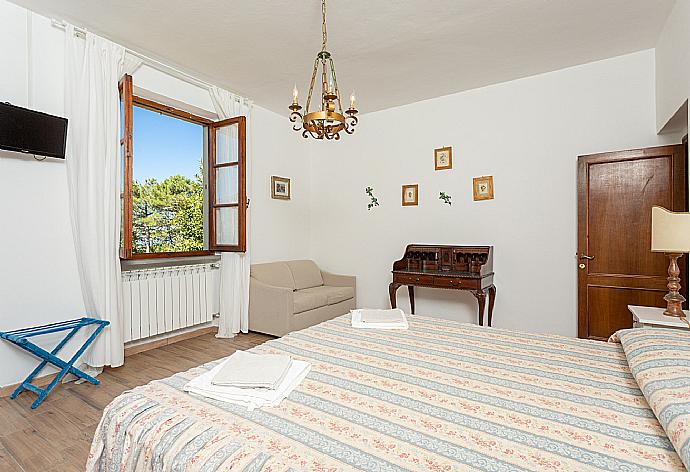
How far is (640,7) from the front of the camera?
2.69 m

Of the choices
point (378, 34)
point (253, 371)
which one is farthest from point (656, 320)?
point (378, 34)

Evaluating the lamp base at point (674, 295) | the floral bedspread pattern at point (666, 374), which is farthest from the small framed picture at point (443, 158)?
the floral bedspread pattern at point (666, 374)

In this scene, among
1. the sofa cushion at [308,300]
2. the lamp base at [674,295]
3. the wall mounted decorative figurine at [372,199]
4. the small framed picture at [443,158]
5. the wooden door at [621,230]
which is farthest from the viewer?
the wall mounted decorative figurine at [372,199]

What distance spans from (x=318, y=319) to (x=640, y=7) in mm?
3893

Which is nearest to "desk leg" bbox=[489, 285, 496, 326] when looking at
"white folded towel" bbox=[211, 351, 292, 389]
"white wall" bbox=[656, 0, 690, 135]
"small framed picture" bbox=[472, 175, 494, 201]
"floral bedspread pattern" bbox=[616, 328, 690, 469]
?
"small framed picture" bbox=[472, 175, 494, 201]

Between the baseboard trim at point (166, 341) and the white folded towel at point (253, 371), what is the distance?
2.53m

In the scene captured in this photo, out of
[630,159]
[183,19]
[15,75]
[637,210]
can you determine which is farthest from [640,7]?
[15,75]

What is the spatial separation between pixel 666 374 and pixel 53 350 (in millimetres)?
3685

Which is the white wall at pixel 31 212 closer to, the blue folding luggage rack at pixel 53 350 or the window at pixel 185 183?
the blue folding luggage rack at pixel 53 350

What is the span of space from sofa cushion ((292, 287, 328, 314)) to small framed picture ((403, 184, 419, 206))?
5.03ft

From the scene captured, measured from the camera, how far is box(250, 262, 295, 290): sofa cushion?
450cm

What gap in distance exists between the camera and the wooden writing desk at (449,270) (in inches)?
150

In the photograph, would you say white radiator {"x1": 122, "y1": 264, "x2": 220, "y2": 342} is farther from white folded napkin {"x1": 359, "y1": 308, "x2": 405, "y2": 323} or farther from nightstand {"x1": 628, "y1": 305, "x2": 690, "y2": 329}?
nightstand {"x1": 628, "y1": 305, "x2": 690, "y2": 329}

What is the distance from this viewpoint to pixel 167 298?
3.78 metres
